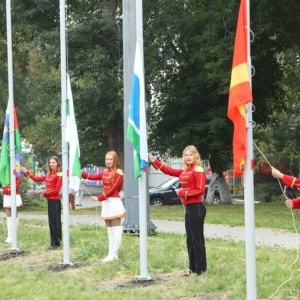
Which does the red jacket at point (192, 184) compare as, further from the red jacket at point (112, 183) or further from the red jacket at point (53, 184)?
the red jacket at point (53, 184)

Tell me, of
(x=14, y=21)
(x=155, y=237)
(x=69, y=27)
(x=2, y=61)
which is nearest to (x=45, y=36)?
(x=69, y=27)

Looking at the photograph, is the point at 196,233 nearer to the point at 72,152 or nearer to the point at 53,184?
the point at 72,152

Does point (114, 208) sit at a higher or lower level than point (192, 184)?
lower

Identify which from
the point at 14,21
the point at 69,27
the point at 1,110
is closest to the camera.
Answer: the point at 69,27

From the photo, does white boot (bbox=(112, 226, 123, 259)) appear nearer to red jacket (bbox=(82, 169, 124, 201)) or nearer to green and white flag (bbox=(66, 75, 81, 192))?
red jacket (bbox=(82, 169, 124, 201))

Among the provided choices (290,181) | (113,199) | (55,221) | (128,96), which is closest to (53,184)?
(55,221)

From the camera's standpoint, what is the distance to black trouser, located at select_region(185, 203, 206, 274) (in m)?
11.2

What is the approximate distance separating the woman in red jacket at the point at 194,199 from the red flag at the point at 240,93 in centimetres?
261

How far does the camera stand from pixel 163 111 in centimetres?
3828

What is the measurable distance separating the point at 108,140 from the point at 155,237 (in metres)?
21.1

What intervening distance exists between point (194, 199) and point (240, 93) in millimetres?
3133

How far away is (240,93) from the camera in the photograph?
838 cm

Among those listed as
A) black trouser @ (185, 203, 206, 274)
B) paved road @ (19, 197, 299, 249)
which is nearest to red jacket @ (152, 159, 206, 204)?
black trouser @ (185, 203, 206, 274)

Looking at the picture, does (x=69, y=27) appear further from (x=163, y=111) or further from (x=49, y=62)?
(x=163, y=111)
